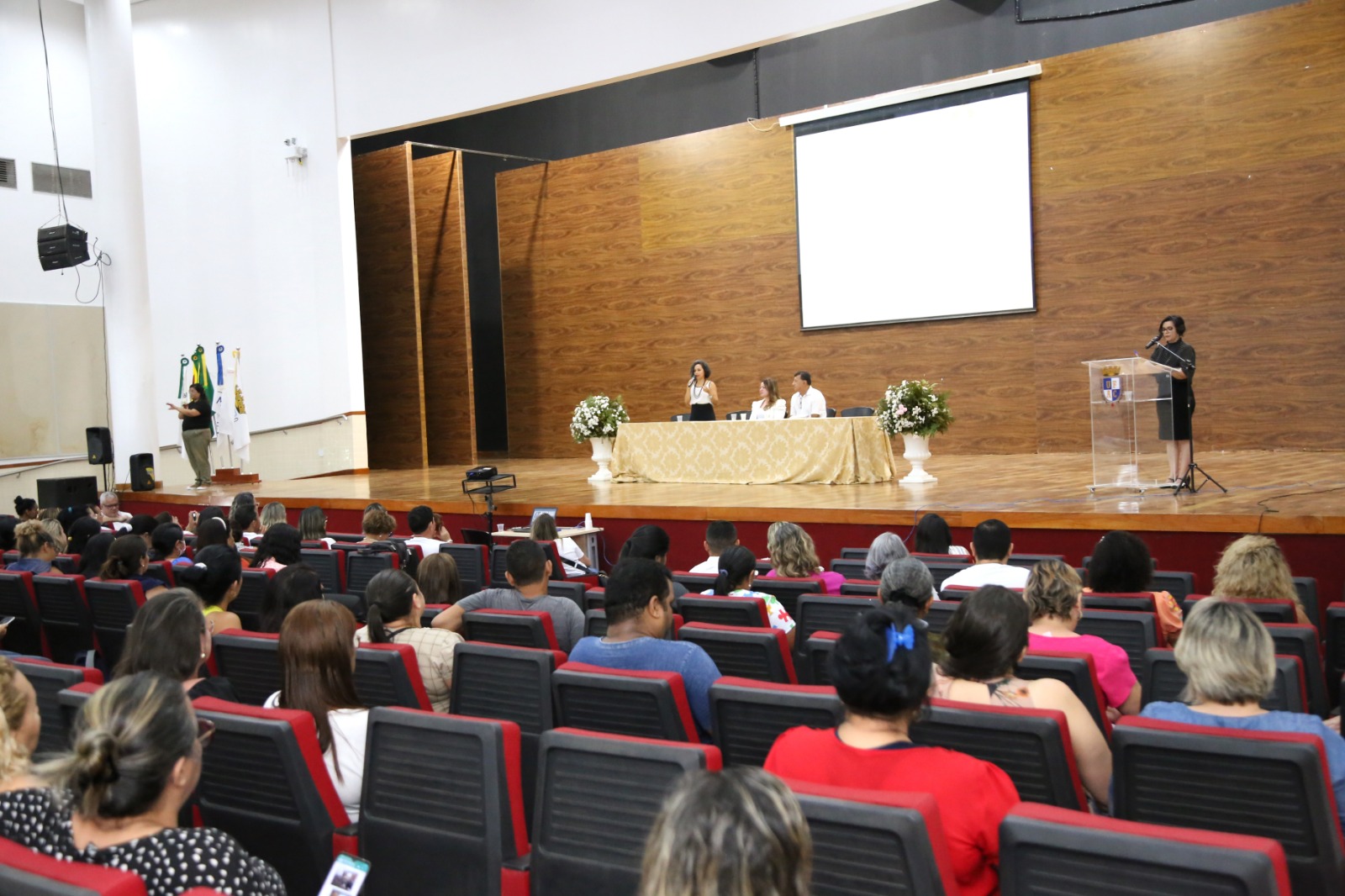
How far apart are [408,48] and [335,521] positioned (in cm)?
590

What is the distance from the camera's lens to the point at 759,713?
7.59ft

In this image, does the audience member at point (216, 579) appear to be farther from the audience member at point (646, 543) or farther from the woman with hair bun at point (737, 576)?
the woman with hair bun at point (737, 576)

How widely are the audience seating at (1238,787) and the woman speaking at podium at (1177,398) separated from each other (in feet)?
17.5

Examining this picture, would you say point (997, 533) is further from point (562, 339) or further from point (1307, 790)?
point (562, 339)

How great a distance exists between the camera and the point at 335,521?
10453mm

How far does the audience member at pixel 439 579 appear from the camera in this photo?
4.46 meters

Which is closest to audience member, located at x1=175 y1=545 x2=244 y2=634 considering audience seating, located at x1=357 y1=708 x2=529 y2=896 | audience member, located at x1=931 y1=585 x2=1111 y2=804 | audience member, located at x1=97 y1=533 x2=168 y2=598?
audience member, located at x1=97 y1=533 x2=168 y2=598

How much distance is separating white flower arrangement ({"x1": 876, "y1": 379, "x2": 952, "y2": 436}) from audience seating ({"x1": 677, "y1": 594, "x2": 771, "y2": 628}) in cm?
510

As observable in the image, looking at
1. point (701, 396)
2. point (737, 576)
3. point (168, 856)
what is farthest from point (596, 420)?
point (168, 856)

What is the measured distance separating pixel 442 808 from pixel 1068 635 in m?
1.75

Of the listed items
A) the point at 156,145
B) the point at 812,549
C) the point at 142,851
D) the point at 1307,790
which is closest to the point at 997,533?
the point at 812,549

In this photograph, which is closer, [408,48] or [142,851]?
[142,851]

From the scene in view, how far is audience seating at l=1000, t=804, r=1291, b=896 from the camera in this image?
1302 millimetres

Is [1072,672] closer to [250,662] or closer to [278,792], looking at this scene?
[278,792]
